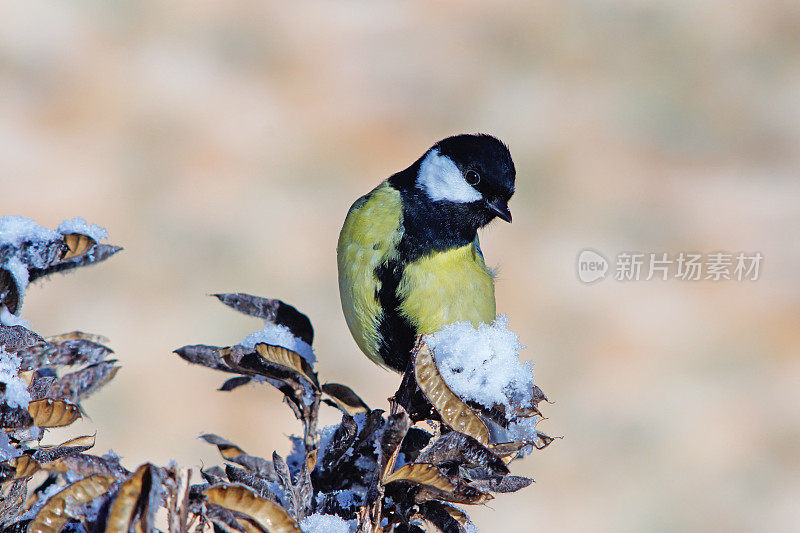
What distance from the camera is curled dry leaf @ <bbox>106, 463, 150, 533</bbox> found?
66 cm

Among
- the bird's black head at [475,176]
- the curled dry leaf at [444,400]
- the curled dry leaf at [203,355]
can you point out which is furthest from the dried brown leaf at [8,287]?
the bird's black head at [475,176]

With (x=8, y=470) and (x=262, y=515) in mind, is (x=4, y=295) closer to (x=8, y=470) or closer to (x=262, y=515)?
(x=8, y=470)

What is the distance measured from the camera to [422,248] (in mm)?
1824

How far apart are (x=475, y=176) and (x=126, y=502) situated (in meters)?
1.34

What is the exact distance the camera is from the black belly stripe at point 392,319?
1773mm

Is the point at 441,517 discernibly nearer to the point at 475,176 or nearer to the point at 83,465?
the point at 83,465

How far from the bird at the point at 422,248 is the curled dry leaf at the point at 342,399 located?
0.58 meters

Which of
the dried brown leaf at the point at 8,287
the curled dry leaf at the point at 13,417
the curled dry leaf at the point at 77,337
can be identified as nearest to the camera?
the curled dry leaf at the point at 13,417

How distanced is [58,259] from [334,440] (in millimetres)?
421

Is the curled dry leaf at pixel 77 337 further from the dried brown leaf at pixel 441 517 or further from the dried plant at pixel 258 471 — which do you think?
the dried brown leaf at pixel 441 517

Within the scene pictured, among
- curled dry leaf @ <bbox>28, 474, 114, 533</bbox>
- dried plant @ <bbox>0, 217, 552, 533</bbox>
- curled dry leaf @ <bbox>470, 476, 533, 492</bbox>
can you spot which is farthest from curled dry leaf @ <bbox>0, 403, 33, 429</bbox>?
curled dry leaf @ <bbox>470, 476, 533, 492</bbox>

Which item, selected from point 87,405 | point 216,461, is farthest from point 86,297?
point 216,461

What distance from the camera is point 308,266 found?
3637mm

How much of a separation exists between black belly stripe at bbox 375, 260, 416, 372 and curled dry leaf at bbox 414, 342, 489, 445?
0.92 metres
